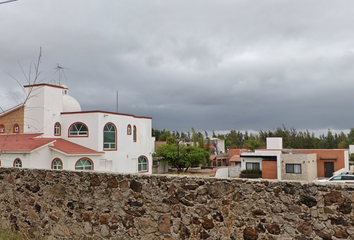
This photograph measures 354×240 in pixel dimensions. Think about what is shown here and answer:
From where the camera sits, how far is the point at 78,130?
90.3 feet

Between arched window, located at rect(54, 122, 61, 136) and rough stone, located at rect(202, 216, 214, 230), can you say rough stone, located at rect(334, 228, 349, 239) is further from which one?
arched window, located at rect(54, 122, 61, 136)

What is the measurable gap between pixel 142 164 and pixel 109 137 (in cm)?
571

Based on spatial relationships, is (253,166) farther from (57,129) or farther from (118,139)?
(57,129)

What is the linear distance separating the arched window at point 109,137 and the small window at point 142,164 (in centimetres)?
427

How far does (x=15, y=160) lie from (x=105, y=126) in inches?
304

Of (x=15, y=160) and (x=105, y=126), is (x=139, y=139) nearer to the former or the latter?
(x=105, y=126)

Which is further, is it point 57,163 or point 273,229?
point 57,163

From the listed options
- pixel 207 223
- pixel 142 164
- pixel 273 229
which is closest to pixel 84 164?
pixel 142 164

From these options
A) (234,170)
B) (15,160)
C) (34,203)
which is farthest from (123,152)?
(34,203)

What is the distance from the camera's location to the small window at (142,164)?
31500mm

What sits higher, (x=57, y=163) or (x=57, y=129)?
(x=57, y=129)

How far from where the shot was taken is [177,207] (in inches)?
171

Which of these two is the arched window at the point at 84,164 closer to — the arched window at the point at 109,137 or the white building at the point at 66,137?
the white building at the point at 66,137

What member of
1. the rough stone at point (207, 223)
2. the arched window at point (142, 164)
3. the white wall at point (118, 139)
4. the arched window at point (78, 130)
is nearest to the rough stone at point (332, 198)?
the rough stone at point (207, 223)
